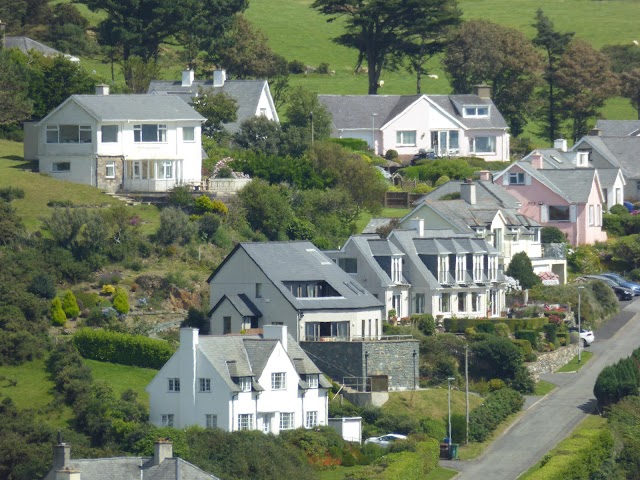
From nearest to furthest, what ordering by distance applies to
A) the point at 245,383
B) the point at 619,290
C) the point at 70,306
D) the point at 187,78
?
the point at 245,383, the point at 70,306, the point at 619,290, the point at 187,78

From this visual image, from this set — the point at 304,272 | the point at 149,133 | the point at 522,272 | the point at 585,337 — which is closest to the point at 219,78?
the point at 149,133

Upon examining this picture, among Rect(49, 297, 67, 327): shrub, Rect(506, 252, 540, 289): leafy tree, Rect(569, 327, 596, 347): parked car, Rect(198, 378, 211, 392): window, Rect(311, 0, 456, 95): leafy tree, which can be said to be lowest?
Rect(198, 378, 211, 392): window

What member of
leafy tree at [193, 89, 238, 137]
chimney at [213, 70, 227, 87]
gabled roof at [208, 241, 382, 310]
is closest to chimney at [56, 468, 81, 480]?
gabled roof at [208, 241, 382, 310]

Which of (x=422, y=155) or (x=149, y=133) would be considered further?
(x=422, y=155)

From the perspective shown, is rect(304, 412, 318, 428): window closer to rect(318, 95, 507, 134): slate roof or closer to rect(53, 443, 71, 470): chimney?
rect(53, 443, 71, 470): chimney

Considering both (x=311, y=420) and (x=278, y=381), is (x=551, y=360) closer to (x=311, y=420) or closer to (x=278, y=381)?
(x=311, y=420)

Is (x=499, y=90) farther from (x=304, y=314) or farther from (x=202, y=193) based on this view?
(x=304, y=314)
